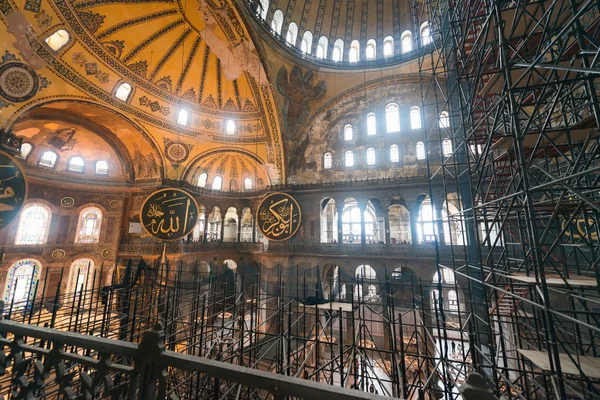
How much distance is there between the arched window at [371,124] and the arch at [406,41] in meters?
3.20

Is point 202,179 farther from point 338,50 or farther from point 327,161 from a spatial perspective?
point 338,50

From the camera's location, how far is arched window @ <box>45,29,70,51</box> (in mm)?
8312

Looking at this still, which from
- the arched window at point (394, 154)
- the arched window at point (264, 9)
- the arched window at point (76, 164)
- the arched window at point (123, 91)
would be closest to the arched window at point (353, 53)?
the arched window at point (264, 9)

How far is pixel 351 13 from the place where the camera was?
12.5 meters

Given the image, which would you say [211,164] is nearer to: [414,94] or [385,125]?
[385,125]

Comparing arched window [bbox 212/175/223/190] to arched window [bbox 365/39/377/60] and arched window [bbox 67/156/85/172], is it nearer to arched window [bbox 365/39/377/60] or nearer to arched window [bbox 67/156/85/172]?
arched window [bbox 67/156/85/172]

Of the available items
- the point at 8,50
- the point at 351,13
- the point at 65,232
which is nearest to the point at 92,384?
the point at 8,50

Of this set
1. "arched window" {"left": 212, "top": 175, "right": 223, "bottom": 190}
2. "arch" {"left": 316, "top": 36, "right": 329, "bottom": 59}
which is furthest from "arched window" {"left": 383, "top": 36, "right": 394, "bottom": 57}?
"arched window" {"left": 212, "top": 175, "right": 223, "bottom": 190}

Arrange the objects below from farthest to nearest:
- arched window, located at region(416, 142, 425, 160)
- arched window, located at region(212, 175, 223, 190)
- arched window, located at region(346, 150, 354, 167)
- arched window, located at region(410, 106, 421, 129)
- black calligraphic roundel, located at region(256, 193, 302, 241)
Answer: arched window, located at region(212, 175, 223, 190) < arched window, located at region(346, 150, 354, 167) < arched window, located at region(410, 106, 421, 129) < arched window, located at region(416, 142, 425, 160) < black calligraphic roundel, located at region(256, 193, 302, 241)

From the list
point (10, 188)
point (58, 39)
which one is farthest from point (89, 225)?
point (58, 39)

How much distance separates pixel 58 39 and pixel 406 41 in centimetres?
1375

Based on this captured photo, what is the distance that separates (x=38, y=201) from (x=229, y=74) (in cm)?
1012

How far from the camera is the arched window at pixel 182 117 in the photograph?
40.4ft

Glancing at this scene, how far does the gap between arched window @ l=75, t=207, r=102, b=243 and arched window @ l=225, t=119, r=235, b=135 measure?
7480 millimetres
